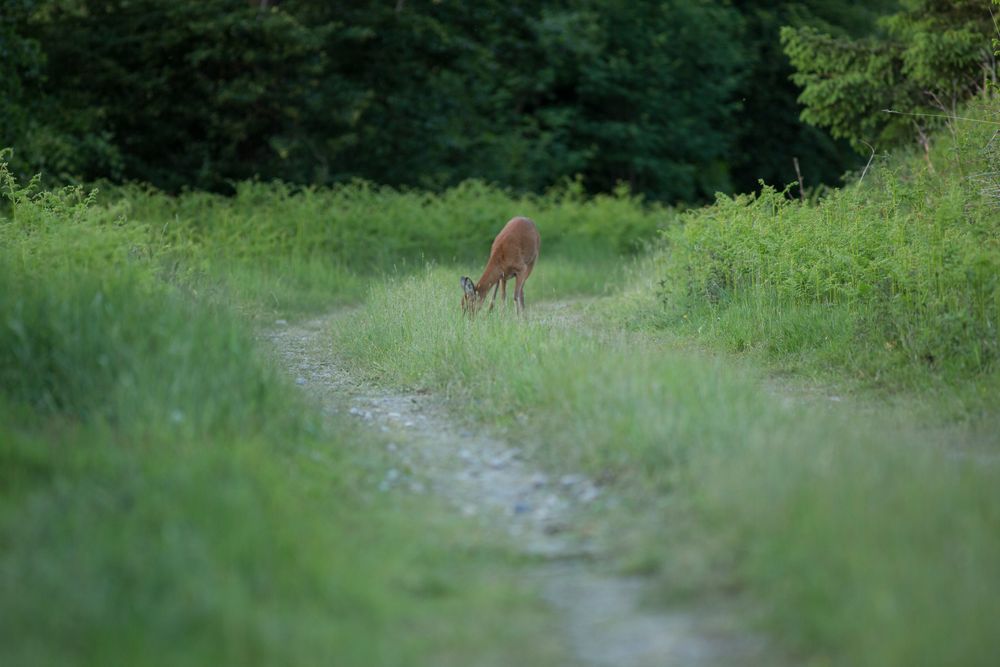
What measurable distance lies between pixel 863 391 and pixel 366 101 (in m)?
20.2

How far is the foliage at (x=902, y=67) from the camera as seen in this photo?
16.9 m

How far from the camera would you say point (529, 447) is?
699 centimetres

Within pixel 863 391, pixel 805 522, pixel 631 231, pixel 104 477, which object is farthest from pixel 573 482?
pixel 631 231

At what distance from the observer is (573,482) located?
6258 millimetres

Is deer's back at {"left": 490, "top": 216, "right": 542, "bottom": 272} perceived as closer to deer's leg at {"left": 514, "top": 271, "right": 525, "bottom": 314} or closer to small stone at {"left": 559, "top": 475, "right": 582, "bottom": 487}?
deer's leg at {"left": 514, "top": 271, "right": 525, "bottom": 314}

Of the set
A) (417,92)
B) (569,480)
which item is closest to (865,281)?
(569,480)

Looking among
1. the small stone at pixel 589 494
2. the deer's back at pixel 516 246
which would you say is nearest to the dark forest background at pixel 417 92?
the deer's back at pixel 516 246

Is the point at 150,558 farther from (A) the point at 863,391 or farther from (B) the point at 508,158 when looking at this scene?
(B) the point at 508,158

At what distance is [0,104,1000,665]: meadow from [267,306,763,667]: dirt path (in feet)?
0.51

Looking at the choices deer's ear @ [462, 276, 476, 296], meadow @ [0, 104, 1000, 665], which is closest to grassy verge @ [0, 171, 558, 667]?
meadow @ [0, 104, 1000, 665]

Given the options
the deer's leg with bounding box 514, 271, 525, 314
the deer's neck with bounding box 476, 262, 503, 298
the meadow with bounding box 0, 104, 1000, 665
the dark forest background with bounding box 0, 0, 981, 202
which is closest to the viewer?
the meadow with bounding box 0, 104, 1000, 665

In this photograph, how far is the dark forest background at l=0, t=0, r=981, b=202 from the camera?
23328 millimetres

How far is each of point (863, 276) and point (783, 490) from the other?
5.57 m

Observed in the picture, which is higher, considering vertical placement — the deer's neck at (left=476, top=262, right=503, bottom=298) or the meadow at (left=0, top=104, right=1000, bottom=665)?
the meadow at (left=0, top=104, right=1000, bottom=665)
